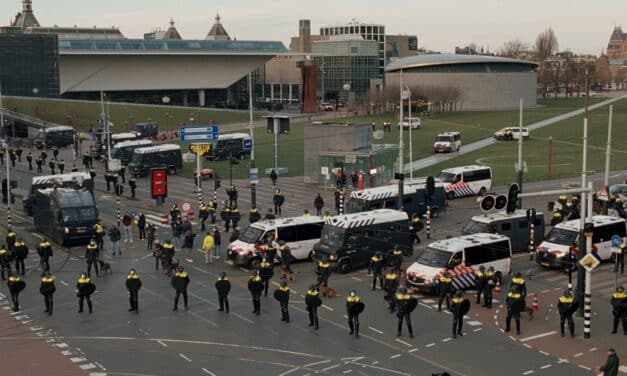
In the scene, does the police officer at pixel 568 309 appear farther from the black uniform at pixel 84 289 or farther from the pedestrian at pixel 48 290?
the pedestrian at pixel 48 290

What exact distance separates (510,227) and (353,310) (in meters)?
12.6

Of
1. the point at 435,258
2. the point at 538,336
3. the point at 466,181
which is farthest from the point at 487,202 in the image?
the point at 466,181

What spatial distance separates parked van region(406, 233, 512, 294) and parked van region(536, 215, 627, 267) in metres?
A: 2.18

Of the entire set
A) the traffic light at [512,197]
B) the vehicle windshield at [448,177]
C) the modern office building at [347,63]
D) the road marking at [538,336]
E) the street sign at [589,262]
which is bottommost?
the road marking at [538,336]

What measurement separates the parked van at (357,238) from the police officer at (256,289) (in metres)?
5.69

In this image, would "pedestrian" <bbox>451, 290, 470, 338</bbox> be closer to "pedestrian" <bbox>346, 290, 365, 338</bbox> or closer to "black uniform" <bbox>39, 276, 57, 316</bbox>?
"pedestrian" <bbox>346, 290, 365, 338</bbox>

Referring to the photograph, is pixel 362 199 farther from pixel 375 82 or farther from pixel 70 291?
pixel 375 82

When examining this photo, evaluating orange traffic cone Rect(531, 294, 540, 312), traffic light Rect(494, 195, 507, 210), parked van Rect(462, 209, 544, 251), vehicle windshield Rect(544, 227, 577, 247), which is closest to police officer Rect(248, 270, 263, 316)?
traffic light Rect(494, 195, 507, 210)

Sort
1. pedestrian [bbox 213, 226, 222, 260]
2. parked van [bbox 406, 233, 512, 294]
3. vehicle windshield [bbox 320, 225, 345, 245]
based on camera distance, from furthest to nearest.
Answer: pedestrian [bbox 213, 226, 222, 260] → vehicle windshield [bbox 320, 225, 345, 245] → parked van [bbox 406, 233, 512, 294]

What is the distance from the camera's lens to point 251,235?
31797 mm

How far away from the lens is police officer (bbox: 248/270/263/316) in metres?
24.5

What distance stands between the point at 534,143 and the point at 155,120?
173 feet

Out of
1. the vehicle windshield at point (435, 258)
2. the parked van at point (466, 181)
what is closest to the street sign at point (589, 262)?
the vehicle windshield at point (435, 258)

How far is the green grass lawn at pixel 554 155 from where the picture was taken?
59.8m
